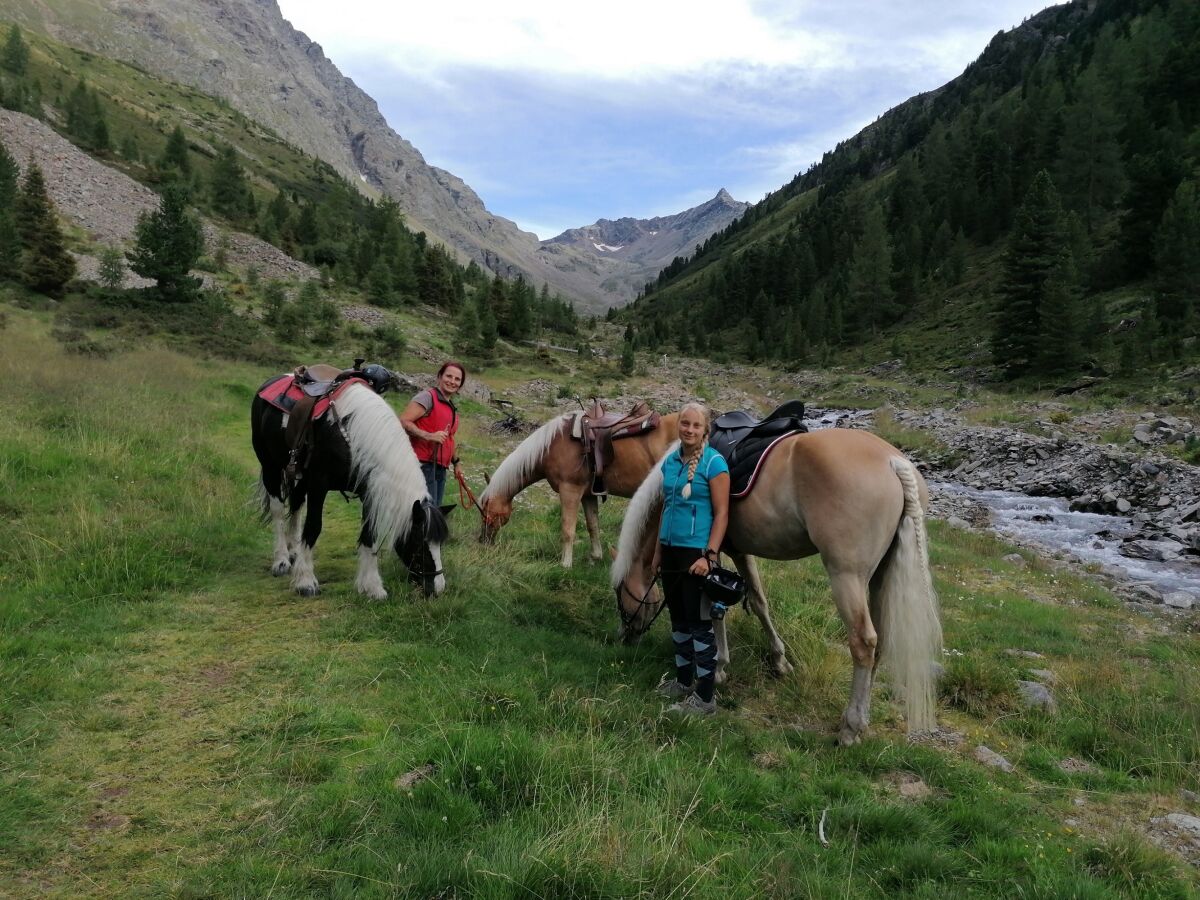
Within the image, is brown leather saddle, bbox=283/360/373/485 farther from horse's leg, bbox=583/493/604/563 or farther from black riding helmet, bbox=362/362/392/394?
horse's leg, bbox=583/493/604/563

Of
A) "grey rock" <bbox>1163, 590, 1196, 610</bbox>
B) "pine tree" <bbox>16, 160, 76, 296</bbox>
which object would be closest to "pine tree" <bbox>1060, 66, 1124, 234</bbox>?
"grey rock" <bbox>1163, 590, 1196, 610</bbox>

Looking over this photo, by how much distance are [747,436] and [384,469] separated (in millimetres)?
3117

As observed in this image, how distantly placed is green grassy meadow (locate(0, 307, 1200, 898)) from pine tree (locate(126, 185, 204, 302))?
19.5 meters

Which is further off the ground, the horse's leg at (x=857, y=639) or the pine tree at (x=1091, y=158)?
the pine tree at (x=1091, y=158)

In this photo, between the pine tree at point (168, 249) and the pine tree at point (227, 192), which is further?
the pine tree at point (227, 192)

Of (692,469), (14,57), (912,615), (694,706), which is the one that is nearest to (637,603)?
(694,706)

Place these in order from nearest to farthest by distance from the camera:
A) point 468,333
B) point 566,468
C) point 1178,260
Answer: point 566,468, point 1178,260, point 468,333

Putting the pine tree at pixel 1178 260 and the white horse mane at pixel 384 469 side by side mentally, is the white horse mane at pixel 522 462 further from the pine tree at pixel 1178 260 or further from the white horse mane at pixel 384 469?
the pine tree at pixel 1178 260

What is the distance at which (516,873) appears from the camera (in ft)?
7.59

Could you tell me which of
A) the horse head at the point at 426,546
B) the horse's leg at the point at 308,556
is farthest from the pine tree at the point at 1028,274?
the horse's leg at the point at 308,556

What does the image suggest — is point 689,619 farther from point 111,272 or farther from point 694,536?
point 111,272

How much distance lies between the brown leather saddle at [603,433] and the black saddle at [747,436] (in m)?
2.18

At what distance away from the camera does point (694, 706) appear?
4.31 metres

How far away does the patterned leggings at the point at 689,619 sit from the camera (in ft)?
14.0
